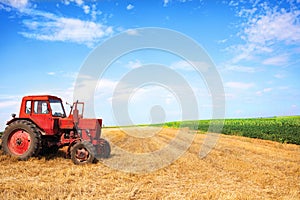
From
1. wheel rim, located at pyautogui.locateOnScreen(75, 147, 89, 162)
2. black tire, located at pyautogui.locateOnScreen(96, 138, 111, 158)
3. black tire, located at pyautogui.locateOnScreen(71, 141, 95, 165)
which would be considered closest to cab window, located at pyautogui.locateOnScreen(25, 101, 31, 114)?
black tire, located at pyautogui.locateOnScreen(71, 141, 95, 165)

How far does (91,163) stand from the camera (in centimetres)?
934

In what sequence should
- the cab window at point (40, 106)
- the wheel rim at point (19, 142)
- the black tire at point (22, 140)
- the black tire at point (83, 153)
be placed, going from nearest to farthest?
the black tire at point (83, 153), the black tire at point (22, 140), the wheel rim at point (19, 142), the cab window at point (40, 106)

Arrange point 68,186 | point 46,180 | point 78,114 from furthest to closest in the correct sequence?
1. point 78,114
2. point 46,180
3. point 68,186

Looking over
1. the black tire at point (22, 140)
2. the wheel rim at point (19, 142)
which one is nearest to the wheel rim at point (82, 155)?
the black tire at point (22, 140)

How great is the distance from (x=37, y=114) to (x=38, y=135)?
933 mm

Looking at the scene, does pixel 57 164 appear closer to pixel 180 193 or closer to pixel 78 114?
pixel 78 114

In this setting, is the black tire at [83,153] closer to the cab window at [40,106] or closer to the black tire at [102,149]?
the black tire at [102,149]

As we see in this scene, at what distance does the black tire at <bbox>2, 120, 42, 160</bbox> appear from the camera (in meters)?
9.62

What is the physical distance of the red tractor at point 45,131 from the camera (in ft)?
31.8

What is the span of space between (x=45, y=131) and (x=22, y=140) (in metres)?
0.85

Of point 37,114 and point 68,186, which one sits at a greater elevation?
point 37,114

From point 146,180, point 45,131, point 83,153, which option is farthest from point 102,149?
point 146,180

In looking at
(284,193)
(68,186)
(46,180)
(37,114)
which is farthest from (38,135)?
(284,193)

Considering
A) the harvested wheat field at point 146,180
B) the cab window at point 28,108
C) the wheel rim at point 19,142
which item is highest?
the cab window at point 28,108
